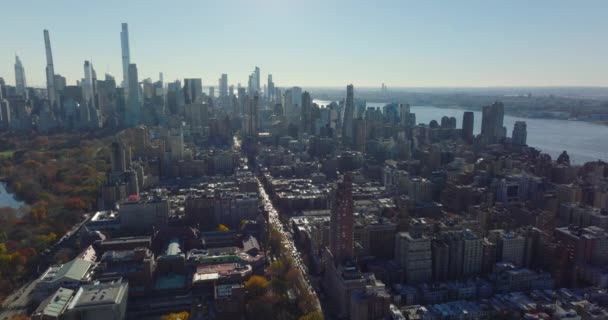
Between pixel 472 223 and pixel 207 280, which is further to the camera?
pixel 472 223

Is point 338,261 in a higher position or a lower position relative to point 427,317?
higher

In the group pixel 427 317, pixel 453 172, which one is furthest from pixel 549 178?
pixel 427 317

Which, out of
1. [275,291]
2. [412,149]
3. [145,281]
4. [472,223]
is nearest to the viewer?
[275,291]

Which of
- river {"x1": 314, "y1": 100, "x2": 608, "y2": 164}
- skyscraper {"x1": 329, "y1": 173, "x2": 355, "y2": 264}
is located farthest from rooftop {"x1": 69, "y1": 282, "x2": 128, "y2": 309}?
river {"x1": 314, "y1": 100, "x2": 608, "y2": 164}

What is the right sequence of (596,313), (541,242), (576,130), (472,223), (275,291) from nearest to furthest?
(596,313), (275,291), (541,242), (472,223), (576,130)

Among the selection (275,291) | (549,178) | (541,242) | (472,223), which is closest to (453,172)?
(549,178)

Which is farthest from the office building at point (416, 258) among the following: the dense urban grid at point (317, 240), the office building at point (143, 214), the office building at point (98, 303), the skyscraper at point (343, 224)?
the office building at point (143, 214)

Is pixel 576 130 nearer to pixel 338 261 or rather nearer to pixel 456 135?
pixel 456 135
